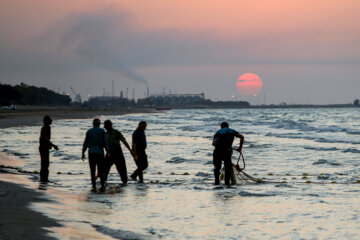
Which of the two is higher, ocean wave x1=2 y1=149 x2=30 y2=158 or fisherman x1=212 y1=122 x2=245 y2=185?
fisherman x1=212 y1=122 x2=245 y2=185

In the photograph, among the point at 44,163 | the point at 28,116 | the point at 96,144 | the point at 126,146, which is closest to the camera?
the point at 96,144

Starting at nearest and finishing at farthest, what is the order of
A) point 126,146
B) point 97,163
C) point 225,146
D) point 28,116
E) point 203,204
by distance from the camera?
point 203,204 → point 97,163 → point 126,146 → point 225,146 → point 28,116

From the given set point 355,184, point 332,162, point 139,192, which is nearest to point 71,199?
point 139,192

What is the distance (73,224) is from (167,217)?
1678 millimetres

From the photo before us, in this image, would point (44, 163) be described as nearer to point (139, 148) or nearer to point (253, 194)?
point (139, 148)

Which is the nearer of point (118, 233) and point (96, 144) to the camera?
point (118, 233)

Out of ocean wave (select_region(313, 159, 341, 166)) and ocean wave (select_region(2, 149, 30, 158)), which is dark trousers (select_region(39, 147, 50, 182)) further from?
ocean wave (select_region(313, 159, 341, 166))

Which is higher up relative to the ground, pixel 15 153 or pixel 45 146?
pixel 45 146

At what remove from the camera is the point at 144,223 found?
8445 millimetres

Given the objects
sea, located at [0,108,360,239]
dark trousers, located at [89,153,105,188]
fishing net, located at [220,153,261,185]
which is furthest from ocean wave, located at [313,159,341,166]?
dark trousers, located at [89,153,105,188]

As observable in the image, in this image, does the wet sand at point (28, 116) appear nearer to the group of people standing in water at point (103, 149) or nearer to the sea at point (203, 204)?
the sea at point (203, 204)

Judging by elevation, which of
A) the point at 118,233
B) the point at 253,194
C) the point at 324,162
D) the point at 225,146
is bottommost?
the point at 324,162

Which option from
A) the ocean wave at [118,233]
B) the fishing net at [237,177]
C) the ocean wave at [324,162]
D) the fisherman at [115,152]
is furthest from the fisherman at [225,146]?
the ocean wave at [324,162]

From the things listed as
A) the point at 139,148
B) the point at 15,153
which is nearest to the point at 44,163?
the point at 139,148
